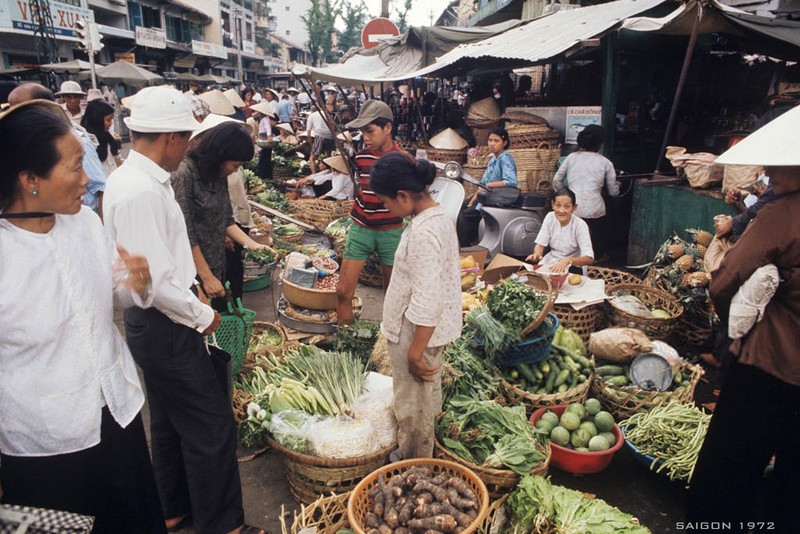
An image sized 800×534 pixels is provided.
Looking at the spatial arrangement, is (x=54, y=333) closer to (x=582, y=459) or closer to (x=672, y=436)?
(x=582, y=459)

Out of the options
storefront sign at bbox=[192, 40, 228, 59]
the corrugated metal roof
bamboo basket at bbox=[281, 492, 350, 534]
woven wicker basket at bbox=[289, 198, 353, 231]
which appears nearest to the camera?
bamboo basket at bbox=[281, 492, 350, 534]

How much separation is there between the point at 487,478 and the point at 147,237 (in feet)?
6.50

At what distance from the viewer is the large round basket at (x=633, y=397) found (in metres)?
3.51

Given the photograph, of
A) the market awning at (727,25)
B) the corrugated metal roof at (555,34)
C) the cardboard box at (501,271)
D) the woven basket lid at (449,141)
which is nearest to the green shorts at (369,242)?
the cardboard box at (501,271)

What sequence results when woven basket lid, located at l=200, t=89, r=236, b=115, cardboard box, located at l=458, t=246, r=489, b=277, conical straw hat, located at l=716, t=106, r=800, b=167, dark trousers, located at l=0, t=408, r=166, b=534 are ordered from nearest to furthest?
dark trousers, located at l=0, t=408, r=166, b=534
conical straw hat, located at l=716, t=106, r=800, b=167
cardboard box, located at l=458, t=246, r=489, b=277
woven basket lid, located at l=200, t=89, r=236, b=115

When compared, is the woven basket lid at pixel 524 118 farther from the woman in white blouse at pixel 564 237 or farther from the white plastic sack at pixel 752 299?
the white plastic sack at pixel 752 299

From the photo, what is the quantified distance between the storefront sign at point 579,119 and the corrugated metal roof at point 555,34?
0.97 meters

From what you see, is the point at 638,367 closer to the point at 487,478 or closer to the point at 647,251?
the point at 487,478

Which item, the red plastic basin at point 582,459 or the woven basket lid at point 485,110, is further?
the woven basket lid at point 485,110

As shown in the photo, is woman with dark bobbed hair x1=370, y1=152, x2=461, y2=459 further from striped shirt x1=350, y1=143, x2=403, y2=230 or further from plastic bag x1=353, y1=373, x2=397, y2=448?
striped shirt x1=350, y1=143, x2=403, y2=230

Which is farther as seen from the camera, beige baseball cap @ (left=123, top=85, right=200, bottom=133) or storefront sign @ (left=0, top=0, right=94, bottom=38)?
storefront sign @ (left=0, top=0, right=94, bottom=38)

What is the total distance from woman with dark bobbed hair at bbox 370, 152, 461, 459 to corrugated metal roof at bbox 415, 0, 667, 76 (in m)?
4.16

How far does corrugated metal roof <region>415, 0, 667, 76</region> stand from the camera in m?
6.10

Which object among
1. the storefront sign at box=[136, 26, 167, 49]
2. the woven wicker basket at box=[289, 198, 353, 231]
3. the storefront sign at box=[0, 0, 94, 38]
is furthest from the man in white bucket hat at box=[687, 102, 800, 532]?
the storefront sign at box=[136, 26, 167, 49]
